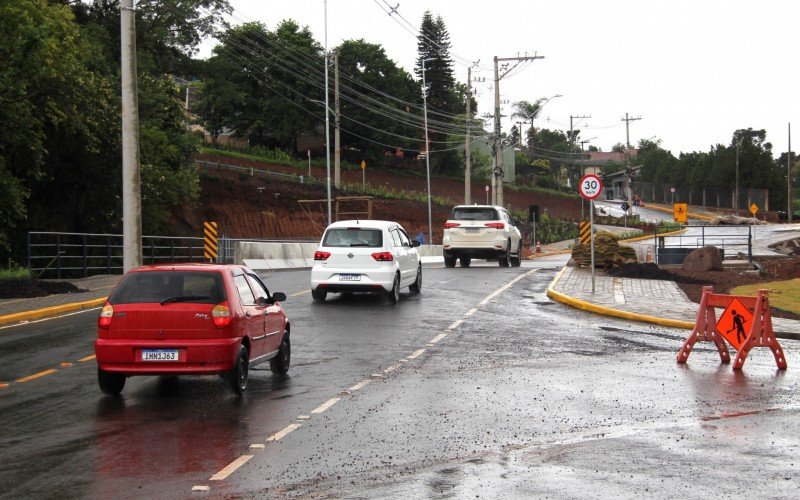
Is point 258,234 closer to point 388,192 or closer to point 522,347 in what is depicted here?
point 388,192

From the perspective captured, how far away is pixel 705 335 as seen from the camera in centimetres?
1482

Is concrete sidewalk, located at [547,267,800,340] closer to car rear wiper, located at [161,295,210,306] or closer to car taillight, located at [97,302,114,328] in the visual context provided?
car rear wiper, located at [161,295,210,306]

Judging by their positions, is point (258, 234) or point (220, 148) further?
point (220, 148)

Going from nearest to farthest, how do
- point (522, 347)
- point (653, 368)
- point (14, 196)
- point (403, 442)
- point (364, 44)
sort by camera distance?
point (403, 442), point (653, 368), point (522, 347), point (14, 196), point (364, 44)

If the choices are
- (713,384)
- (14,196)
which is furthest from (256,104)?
(713,384)

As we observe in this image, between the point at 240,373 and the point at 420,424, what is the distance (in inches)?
103

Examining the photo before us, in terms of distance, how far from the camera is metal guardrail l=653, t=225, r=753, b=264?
142ft

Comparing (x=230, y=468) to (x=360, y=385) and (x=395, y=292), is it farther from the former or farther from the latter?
A: (x=395, y=292)

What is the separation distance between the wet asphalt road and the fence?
107 m

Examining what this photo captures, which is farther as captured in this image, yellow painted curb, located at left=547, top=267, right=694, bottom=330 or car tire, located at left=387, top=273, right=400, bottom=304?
car tire, located at left=387, top=273, right=400, bottom=304

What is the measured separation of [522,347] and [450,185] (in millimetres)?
104429

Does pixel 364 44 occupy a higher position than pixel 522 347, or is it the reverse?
pixel 364 44

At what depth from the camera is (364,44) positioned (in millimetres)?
113500

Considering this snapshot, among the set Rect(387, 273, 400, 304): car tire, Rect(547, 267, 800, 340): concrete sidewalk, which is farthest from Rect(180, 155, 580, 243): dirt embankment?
Rect(387, 273, 400, 304): car tire
